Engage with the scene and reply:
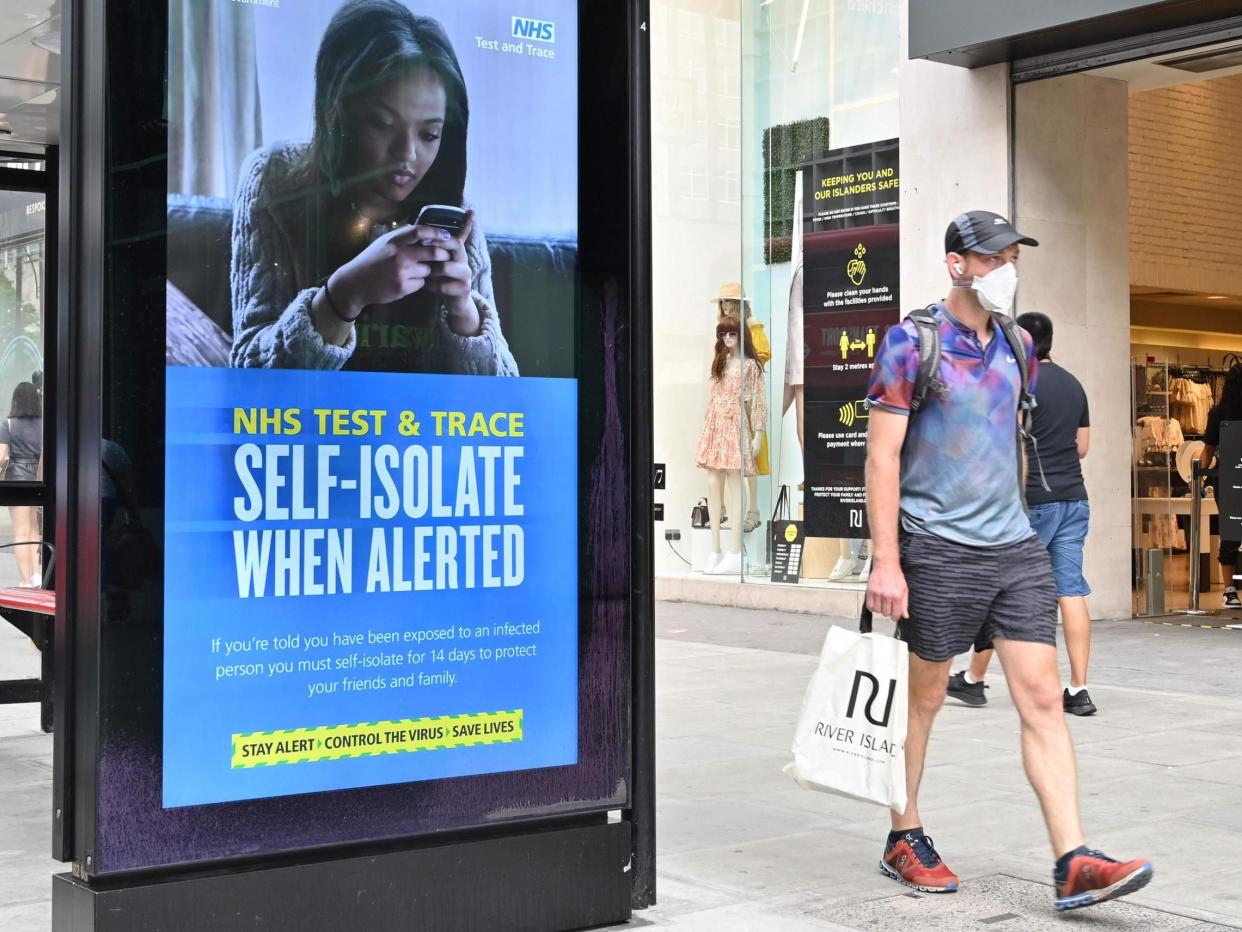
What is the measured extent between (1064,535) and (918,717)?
373cm

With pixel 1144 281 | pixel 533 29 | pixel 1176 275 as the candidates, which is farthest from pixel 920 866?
pixel 1176 275

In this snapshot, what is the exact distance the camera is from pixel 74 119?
3.81 meters

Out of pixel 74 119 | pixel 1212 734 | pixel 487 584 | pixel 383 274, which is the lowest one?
pixel 1212 734

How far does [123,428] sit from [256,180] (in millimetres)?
705

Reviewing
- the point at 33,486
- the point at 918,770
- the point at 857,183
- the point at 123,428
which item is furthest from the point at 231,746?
the point at 857,183

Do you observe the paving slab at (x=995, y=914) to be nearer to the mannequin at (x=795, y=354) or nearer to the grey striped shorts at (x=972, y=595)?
the grey striped shorts at (x=972, y=595)

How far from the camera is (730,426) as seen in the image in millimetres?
15430

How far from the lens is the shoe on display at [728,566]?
50.3 feet

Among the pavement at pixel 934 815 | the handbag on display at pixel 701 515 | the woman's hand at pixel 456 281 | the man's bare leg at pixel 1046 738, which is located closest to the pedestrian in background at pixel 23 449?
the pavement at pixel 934 815

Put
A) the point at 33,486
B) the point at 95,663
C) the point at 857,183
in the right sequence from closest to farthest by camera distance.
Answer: the point at 95,663, the point at 33,486, the point at 857,183

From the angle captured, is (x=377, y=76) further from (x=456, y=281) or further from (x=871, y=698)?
(x=871, y=698)

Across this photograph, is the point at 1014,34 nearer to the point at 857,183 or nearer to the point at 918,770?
the point at 857,183

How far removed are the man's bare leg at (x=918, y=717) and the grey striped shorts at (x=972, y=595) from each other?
0.06 meters

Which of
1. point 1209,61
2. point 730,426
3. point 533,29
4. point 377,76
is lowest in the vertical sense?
point 730,426
